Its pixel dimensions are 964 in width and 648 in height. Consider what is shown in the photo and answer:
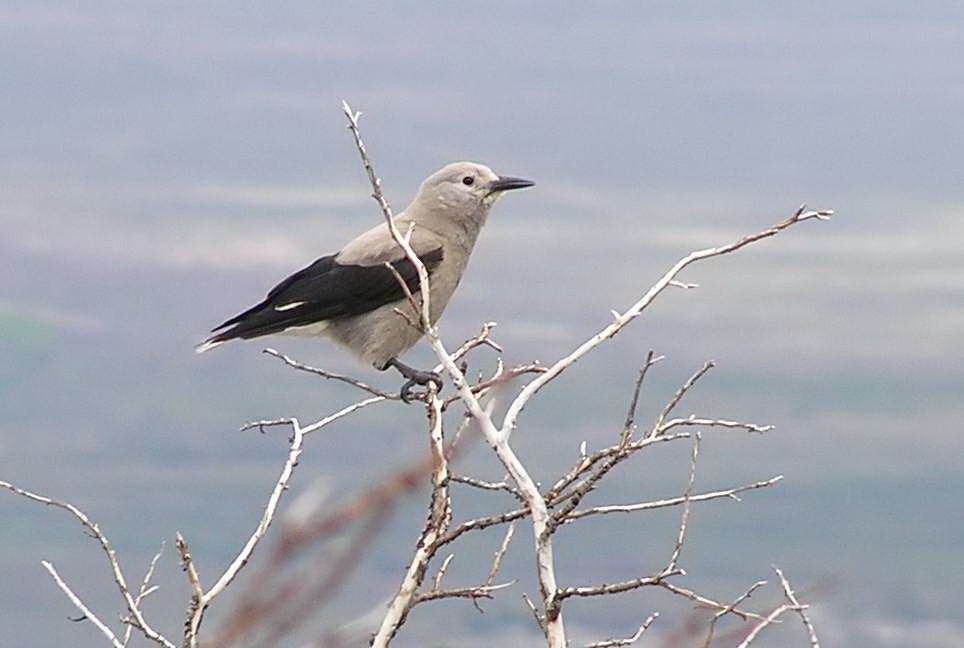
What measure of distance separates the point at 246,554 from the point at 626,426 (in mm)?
1209

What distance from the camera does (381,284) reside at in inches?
284

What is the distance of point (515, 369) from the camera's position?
15.2 feet

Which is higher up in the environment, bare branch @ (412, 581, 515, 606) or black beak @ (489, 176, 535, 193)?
black beak @ (489, 176, 535, 193)

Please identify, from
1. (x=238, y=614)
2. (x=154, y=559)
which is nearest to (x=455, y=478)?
(x=154, y=559)

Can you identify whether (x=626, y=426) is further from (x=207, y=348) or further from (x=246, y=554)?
(x=207, y=348)

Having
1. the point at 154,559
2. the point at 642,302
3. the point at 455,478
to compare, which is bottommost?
the point at 154,559

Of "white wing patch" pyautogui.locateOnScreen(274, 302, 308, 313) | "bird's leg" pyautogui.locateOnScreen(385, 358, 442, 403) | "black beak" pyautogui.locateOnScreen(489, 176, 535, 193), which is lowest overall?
"bird's leg" pyautogui.locateOnScreen(385, 358, 442, 403)

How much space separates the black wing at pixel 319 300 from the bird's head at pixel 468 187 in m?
0.52

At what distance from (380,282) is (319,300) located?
334mm

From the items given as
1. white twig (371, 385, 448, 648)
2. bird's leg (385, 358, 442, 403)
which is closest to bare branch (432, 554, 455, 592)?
white twig (371, 385, 448, 648)

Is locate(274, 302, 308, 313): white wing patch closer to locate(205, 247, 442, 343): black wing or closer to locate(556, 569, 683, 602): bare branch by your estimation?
locate(205, 247, 442, 343): black wing

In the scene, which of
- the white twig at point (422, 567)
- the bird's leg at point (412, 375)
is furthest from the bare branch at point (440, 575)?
the bird's leg at point (412, 375)

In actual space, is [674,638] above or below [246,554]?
above

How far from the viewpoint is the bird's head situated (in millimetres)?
7664
